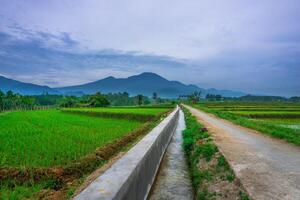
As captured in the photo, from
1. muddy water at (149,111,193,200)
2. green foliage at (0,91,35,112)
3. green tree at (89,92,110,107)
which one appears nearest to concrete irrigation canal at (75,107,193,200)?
muddy water at (149,111,193,200)

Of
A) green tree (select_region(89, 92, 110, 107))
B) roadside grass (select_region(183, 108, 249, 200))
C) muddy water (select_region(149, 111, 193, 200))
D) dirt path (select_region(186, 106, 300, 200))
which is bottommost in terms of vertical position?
muddy water (select_region(149, 111, 193, 200))

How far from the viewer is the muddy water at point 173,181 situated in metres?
5.82

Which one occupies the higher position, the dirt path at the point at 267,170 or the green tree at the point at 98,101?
the green tree at the point at 98,101

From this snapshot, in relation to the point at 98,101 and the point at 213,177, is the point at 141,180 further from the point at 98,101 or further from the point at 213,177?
the point at 98,101

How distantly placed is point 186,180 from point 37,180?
352 centimetres

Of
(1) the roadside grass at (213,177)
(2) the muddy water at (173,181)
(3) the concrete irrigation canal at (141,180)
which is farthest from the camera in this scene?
(2) the muddy water at (173,181)

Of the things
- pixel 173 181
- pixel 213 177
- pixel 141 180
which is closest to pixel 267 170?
pixel 213 177

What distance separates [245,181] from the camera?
4.71 metres

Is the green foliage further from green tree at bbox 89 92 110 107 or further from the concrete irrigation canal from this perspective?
the concrete irrigation canal

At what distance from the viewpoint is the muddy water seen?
582 cm

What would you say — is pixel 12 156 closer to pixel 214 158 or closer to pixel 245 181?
pixel 214 158

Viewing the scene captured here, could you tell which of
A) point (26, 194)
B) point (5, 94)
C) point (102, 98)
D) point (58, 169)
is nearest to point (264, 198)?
point (26, 194)

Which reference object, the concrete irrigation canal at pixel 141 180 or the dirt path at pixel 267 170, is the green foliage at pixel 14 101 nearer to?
the concrete irrigation canal at pixel 141 180

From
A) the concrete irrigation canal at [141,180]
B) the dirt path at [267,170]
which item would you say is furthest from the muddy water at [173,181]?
the dirt path at [267,170]
